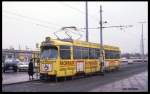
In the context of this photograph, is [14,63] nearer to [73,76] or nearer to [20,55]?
[73,76]

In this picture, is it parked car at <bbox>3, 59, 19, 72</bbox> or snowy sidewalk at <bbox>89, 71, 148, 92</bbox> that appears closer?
snowy sidewalk at <bbox>89, 71, 148, 92</bbox>

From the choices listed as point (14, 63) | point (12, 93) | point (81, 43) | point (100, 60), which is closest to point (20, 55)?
point (14, 63)

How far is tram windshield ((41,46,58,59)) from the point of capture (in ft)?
105

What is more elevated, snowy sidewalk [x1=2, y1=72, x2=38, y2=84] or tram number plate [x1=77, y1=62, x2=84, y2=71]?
tram number plate [x1=77, y1=62, x2=84, y2=71]

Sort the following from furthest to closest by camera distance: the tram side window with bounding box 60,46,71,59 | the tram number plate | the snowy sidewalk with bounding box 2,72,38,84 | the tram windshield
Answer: the tram number plate, the tram side window with bounding box 60,46,71,59, the tram windshield, the snowy sidewalk with bounding box 2,72,38,84

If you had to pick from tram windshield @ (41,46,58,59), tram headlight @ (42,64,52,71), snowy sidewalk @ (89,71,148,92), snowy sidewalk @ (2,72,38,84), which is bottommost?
snowy sidewalk @ (89,71,148,92)

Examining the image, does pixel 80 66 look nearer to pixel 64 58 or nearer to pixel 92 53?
pixel 64 58

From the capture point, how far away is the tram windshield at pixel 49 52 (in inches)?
1260

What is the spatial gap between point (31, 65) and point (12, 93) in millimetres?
13047

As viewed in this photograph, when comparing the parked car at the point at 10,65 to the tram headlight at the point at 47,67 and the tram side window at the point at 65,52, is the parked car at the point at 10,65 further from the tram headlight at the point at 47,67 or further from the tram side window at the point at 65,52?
the tram headlight at the point at 47,67

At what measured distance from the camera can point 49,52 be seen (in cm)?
3231

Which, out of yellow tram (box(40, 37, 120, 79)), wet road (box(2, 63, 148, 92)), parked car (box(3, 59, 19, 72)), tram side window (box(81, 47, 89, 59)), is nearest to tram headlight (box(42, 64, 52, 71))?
yellow tram (box(40, 37, 120, 79))

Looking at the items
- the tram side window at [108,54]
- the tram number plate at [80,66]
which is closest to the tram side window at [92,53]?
the tram number plate at [80,66]

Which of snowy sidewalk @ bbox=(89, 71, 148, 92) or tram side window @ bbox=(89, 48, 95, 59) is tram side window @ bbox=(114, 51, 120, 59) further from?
snowy sidewalk @ bbox=(89, 71, 148, 92)
